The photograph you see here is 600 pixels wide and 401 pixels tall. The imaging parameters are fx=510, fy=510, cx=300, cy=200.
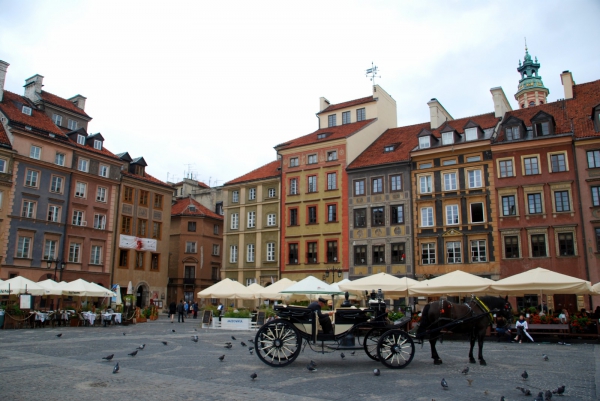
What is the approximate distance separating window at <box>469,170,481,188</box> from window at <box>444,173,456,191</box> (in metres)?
1.09

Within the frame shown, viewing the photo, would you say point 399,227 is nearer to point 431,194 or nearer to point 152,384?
point 431,194

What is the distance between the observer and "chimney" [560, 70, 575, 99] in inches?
1361

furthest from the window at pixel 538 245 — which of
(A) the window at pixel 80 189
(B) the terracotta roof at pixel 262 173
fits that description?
(A) the window at pixel 80 189

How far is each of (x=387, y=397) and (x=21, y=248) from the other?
34.4 m

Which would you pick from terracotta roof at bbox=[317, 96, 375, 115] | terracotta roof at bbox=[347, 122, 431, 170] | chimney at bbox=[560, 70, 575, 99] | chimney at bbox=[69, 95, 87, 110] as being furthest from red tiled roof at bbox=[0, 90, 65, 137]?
chimney at bbox=[560, 70, 575, 99]

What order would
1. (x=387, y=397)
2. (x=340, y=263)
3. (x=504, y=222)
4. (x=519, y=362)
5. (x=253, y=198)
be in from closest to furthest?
(x=387, y=397)
(x=519, y=362)
(x=504, y=222)
(x=340, y=263)
(x=253, y=198)

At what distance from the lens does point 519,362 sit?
12.8 metres

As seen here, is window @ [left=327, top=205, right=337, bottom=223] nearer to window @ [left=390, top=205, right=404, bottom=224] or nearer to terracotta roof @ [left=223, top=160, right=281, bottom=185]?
window @ [left=390, top=205, right=404, bottom=224]

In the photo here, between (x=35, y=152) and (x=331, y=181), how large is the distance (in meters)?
21.9

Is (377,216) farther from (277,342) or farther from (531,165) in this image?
(277,342)

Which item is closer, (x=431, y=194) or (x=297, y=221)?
(x=431, y=194)

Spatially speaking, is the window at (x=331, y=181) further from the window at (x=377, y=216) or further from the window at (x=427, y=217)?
the window at (x=427, y=217)

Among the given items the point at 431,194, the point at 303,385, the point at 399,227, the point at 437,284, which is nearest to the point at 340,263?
the point at 399,227

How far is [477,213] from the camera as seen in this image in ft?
107
